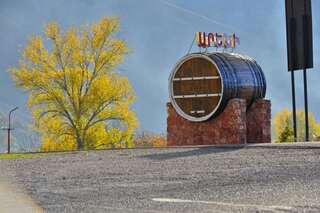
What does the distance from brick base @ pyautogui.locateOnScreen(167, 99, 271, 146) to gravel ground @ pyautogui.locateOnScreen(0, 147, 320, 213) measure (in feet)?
31.1

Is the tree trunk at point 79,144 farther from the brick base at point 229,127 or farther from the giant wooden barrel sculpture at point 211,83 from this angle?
the giant wooden barrel sculpture at point 211,83

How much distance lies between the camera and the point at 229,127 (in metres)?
25.6

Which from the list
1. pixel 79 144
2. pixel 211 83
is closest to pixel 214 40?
pixel 211 83

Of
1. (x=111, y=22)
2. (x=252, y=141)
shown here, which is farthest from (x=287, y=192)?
(x=111, y=22)

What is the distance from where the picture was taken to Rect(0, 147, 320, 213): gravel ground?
7684 mm

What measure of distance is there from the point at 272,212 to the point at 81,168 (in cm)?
712

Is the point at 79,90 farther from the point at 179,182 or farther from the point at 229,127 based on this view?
the point at 179,182

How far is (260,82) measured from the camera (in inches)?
1069

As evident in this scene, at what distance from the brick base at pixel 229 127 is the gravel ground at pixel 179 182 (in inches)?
374

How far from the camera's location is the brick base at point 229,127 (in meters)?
25.5

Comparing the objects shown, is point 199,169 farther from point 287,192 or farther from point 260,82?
point 260,82

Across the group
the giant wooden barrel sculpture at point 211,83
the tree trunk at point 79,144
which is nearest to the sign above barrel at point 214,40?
the giant wooden barrel sculpture at point 211,83

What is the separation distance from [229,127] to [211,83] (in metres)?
1.98

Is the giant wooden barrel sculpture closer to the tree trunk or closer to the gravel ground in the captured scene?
the gravel ground
